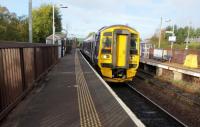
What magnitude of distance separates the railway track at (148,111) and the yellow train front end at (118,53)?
1105 millimetres

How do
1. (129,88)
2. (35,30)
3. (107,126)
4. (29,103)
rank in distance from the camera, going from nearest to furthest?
1. (107,126)
2. (29,103)
3. (129,88)
4. (35,30)

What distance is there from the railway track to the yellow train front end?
110 cm

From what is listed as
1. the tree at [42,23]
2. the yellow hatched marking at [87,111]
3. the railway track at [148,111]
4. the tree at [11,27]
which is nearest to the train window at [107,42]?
the railway track at [148,111]

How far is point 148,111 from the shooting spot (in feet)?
33.9

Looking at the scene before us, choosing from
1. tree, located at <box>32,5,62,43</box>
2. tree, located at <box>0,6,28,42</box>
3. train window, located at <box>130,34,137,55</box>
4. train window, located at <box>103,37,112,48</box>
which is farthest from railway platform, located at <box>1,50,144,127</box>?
tree, located at <box>32,5,62,43</box>

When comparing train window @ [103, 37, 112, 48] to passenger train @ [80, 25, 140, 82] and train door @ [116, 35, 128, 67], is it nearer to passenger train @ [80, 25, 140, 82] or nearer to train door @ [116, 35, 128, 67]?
passenger train @ [80, 25, 140, 82]

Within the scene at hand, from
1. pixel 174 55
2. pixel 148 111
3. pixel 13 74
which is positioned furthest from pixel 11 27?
pixel 13 74

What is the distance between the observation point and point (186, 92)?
1418 cm

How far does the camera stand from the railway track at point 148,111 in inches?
348

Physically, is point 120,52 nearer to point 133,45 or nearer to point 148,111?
point 133,45

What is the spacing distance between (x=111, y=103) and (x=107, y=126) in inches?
78.9

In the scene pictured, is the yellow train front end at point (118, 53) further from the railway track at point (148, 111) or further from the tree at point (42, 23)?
the tree at point (42, 23)

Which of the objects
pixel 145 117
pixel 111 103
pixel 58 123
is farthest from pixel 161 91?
pixel 58 123

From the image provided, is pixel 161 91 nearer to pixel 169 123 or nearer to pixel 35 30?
pixel 169 123
